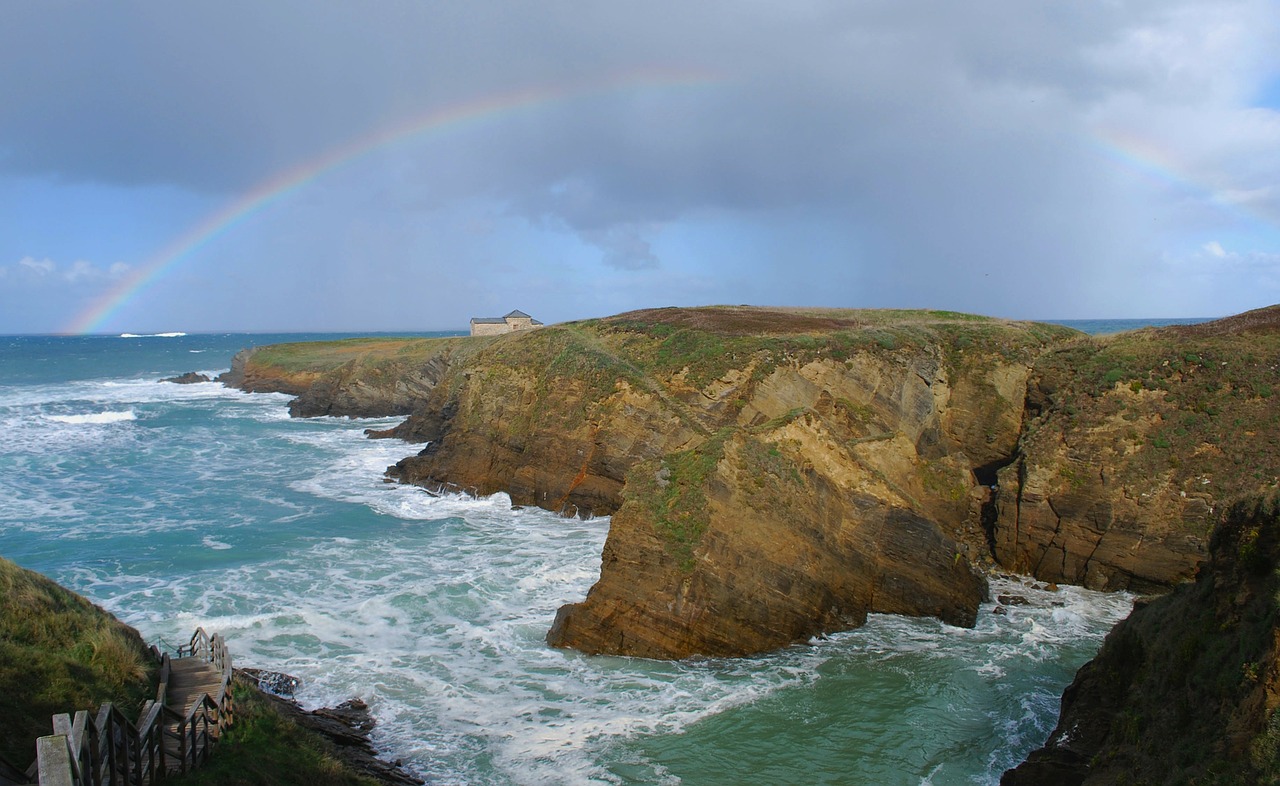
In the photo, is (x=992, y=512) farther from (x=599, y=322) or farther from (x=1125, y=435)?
(x=599, y=322)

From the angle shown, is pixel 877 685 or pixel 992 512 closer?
pixel 877 685

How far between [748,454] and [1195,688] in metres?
10.2

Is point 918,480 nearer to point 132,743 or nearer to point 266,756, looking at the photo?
point 266,756

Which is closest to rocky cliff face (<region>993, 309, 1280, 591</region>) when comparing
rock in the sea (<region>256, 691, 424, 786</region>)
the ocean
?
the ocean

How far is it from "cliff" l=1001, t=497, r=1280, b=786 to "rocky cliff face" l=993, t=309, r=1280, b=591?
10.8 meters

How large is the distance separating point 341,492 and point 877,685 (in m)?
23.1

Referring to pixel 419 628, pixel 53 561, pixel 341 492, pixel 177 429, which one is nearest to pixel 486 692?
pixel 419 628

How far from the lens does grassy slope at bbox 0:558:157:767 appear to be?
328 inches

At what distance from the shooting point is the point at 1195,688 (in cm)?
851

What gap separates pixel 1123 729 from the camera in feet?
31.2

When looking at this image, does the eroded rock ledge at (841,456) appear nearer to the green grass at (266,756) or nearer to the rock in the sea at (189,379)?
the green grass at (266,756)

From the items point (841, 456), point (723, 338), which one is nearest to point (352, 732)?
point (841, 456)

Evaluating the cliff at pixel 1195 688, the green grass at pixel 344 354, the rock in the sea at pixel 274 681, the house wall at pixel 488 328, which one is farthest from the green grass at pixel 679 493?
the house wall at pixel 488 328

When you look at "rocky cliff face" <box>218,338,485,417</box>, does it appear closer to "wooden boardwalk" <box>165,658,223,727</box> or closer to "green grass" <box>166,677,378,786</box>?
"wooden boardwalk" <box>165,658,223,727</box>
